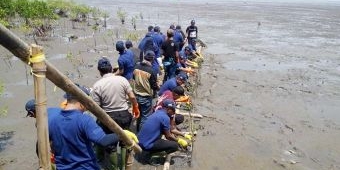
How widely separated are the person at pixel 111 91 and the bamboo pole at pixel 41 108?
2.88m

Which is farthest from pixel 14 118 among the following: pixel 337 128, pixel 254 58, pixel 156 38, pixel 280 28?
pixel 280 28

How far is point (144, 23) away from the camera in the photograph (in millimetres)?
31094

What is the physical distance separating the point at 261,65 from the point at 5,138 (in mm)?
11459

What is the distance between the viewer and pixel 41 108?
9.84 ft

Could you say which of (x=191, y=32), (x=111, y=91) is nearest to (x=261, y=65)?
(x=191, y=32)

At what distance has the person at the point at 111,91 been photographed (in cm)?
600

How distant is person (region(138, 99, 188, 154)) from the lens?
6422 millimetres

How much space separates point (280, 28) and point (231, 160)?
25.6 meters

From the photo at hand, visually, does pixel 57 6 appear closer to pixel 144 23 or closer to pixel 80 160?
pixel 144 23

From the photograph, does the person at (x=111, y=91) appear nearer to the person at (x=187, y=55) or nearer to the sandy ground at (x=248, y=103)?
the sandy ground at (x=248, y=103)

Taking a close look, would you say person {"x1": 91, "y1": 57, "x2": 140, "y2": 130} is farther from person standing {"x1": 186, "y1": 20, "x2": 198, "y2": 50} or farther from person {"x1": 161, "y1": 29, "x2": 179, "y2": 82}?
person standing {"x1": 186, "y1": 20, "x2": 198, "y2": 50}

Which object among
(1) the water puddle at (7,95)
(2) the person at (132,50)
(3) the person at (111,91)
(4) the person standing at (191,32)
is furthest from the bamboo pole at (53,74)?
(4) the person standing at (191,32)

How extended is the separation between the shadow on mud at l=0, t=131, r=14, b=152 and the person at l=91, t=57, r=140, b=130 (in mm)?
2647

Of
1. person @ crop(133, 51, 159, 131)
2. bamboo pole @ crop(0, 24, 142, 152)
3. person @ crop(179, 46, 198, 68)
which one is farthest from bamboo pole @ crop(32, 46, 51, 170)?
person @ crop(179, 46, 198, 68)
